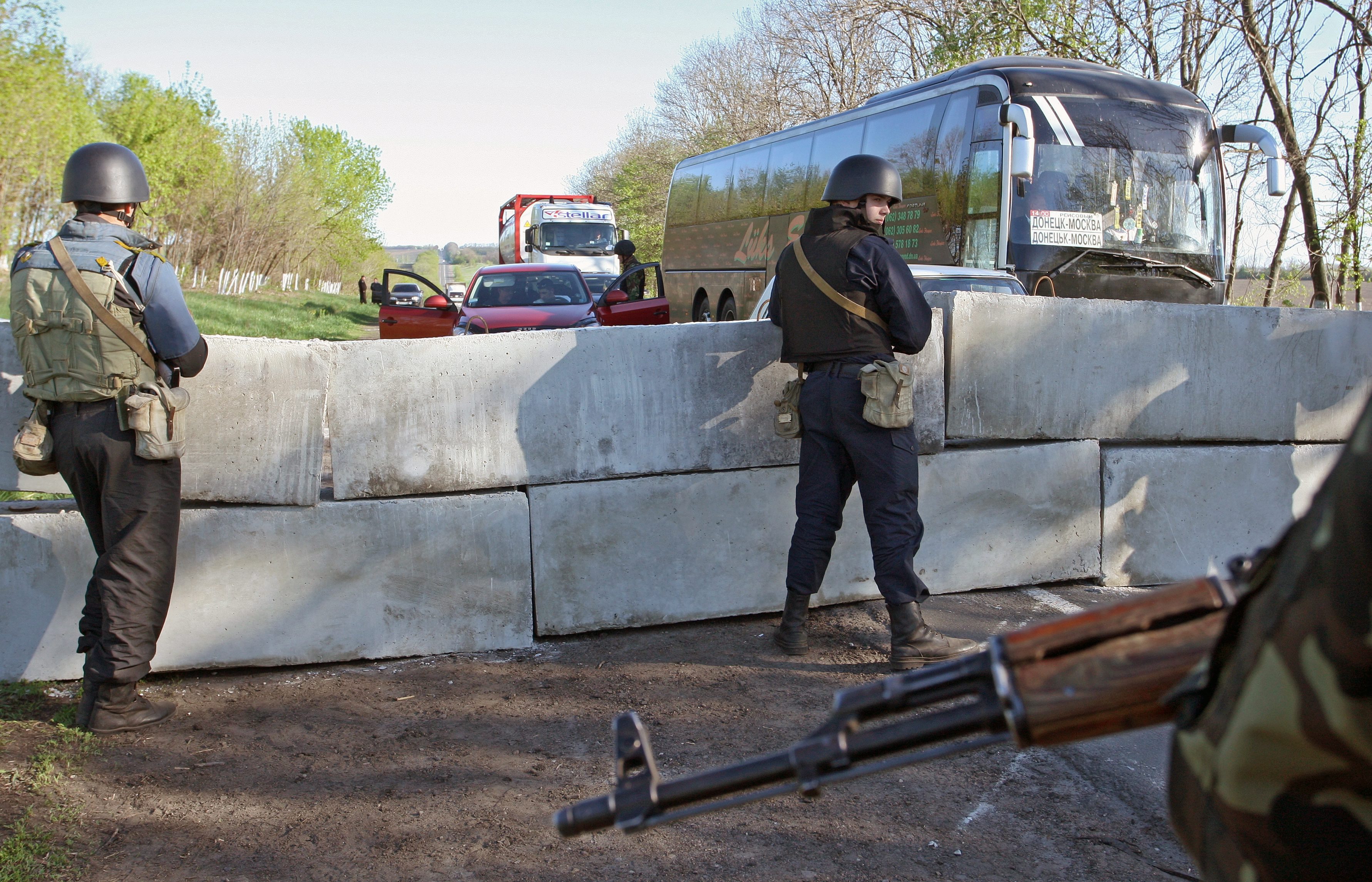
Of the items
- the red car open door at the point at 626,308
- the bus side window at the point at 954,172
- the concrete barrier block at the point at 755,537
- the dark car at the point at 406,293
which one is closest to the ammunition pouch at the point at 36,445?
the concrete barrier block at the point at 755,537

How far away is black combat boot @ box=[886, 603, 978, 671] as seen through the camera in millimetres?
4312

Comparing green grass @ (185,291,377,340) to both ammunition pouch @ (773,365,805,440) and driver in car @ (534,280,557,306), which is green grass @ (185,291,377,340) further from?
ammunition pouch @ (773,365,805,440)

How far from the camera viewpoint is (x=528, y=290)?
41.1 ft

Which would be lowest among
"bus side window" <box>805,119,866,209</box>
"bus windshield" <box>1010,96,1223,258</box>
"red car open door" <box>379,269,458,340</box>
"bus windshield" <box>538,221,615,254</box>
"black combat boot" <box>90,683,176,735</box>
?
"black combat boot" <box>90,683,176,735</box>

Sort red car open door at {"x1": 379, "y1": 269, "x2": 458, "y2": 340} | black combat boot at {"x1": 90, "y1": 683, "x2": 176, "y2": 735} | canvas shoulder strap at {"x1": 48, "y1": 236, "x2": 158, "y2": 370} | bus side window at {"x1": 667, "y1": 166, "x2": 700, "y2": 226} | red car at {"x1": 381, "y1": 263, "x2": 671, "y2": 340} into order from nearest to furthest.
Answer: canvas shoulder strap at {"x1": 48, "y1": 236, "x2": 158, "y2": 370} → black combat boot at {"x1": 90, "y1": 683, "x2": 176, "y2": 735} → red car at {"x1": 381, "y1": 263, "x2": 671, "y2": 340} → red car open door at {"x1": 379, "y1": 269, "x2": 458, "y2": 340} → bus side window at {"x1": 667, "y1": 166, "x2": 700, "y2": 226}

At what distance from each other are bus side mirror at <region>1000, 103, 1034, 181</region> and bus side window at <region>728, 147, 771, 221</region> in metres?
6.15

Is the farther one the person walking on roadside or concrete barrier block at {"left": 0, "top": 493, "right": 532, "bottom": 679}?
concrete barrier block at {"left": 0, "top": 493, "right": 532, "bottom": 679}

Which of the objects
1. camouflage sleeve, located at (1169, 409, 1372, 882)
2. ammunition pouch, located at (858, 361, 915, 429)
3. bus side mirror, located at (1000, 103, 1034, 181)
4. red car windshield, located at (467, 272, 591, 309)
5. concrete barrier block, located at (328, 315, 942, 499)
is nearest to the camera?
camouflage sleeve, located at (1169, 409, 1372, 882)

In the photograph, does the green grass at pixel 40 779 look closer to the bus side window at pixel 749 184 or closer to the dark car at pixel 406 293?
the bus side window at pixel 749 184

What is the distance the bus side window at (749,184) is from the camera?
16844 millimetres

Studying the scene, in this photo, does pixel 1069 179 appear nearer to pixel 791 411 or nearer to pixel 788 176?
pixel 788 176

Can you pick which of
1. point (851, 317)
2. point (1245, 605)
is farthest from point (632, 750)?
point (851, 317)

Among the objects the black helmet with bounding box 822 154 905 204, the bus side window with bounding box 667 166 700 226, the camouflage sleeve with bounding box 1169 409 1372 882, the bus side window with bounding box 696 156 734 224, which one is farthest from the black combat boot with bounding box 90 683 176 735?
the bus side window with bounding box 667 166 700 226

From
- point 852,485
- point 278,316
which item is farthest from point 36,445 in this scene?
point 278,316
